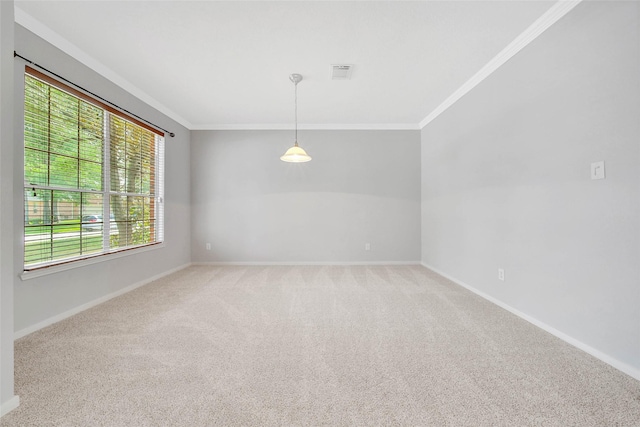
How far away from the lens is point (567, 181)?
2057mm

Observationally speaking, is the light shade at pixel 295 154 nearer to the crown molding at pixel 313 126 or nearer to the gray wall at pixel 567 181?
the crown molding at pixel 313 126

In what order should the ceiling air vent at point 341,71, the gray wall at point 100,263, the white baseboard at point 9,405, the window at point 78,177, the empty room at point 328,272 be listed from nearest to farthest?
1. the white baseboard at point 9,405
2. the empty room at point 328,272
3. the gray wall at point 100,263
4. the window at point 78,177
5. the ceiling air vent at point 341,71

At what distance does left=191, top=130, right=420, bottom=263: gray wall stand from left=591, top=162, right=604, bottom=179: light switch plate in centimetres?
313

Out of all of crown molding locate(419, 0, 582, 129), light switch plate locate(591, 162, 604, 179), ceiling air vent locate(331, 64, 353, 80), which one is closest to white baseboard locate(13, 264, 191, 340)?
ceiling air vent locate(331, 64, 353, 80)

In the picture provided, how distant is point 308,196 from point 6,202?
3.90 m

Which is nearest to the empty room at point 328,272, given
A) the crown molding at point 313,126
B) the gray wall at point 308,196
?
the crown molding at point 313,126

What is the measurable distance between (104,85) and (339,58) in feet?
8.69

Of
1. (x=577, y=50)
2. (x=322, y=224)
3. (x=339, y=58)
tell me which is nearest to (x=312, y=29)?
(x=339, y=58)

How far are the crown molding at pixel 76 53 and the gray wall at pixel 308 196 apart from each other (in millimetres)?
1427

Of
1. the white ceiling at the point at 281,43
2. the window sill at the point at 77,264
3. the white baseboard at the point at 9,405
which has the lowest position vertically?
the white baseboard at the point at 9,405

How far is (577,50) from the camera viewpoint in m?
1.97

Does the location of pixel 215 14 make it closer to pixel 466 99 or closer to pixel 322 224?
pixel 466 99

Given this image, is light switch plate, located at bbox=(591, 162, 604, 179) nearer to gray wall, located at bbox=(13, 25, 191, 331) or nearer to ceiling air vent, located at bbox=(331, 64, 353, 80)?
ceiling air vent, located at bbox=(331, 64, 353, 80)

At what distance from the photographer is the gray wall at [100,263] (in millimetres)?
2148
